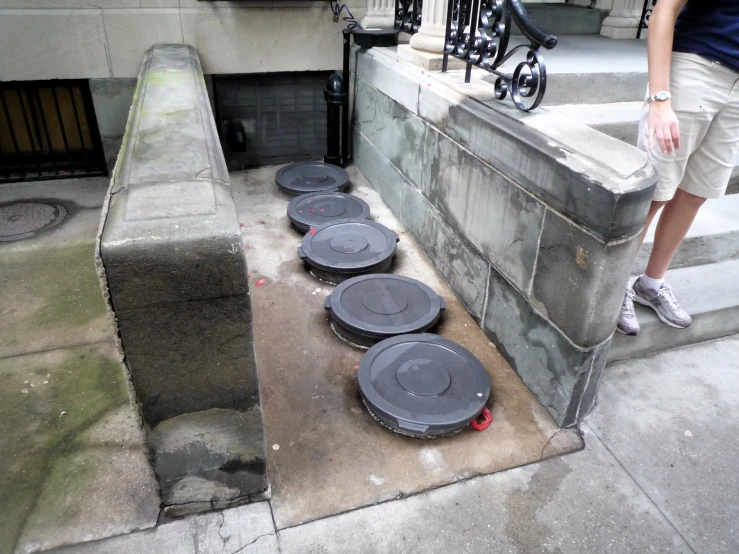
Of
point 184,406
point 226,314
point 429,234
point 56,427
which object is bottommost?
point 56,427

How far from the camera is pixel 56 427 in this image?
2.58m

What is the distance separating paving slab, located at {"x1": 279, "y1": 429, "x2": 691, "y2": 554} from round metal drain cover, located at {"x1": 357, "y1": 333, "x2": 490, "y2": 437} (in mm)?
305

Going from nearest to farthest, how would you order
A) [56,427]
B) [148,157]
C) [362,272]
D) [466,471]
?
→ [148,157]
[466,471]
[56,427]
[362,272]

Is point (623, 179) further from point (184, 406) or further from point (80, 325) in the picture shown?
point (80, 325)

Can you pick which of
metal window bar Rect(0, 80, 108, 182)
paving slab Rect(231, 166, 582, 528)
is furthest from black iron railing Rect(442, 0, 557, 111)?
metal window bar Rect(0, 80, 108, 182)

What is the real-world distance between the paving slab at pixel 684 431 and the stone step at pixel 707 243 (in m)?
0.55

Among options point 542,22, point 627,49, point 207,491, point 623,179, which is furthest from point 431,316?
point 542,22

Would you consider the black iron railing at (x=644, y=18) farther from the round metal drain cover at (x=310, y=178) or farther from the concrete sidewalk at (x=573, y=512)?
the concrete sidewalk at (x=573, y=512)

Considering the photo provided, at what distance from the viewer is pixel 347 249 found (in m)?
3.93

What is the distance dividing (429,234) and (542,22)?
11.6ft

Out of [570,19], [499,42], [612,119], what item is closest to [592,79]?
[612,119]

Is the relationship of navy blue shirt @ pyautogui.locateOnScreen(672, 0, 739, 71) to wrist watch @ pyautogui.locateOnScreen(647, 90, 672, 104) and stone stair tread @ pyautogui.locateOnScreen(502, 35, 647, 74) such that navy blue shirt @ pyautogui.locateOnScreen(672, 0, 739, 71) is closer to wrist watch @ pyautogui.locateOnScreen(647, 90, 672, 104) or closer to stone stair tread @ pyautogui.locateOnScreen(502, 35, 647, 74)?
wrist watch @ pyautogui.locateOnScreen(647, 90, 672, 104)

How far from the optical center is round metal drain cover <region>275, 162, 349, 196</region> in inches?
197

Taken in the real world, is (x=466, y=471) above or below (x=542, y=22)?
below
